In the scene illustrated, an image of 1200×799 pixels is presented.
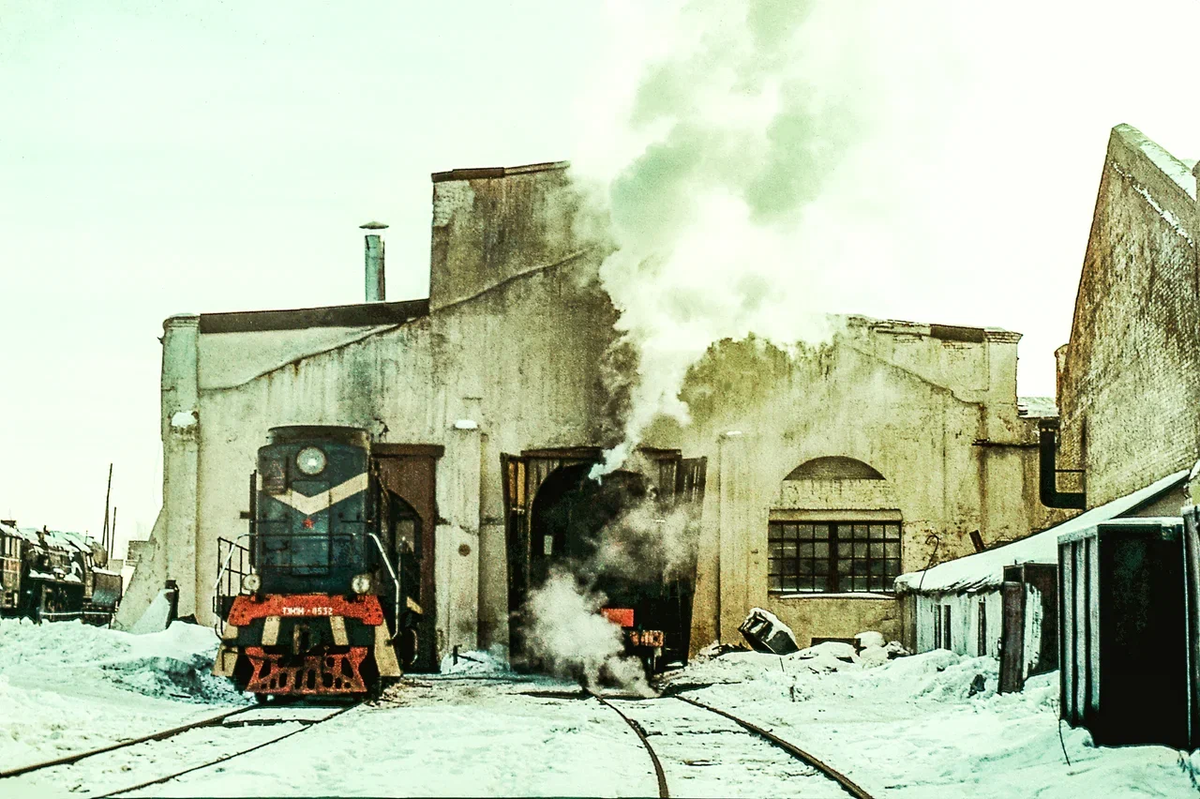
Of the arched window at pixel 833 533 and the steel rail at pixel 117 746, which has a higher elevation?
the arched window at pixel 833 533

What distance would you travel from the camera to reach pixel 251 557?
677 inches

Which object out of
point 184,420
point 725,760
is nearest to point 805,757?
point 725,760

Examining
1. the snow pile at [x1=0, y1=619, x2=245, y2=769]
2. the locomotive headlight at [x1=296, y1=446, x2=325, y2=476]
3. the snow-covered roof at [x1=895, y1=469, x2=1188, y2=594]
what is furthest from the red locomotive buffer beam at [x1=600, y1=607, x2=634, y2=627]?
the snow pile at [x1=0, y1=619, x2=245, y2=769]

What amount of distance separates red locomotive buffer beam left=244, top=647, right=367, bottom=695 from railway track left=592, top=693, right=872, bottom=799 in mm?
3128

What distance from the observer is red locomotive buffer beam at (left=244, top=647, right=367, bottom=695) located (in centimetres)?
1611

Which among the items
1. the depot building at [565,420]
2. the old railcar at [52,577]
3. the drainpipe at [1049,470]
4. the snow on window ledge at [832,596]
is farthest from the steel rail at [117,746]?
the old railcar at [52,577]

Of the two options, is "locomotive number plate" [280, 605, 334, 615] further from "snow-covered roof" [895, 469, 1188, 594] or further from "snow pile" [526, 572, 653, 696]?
"snow-covered roof" [895, 469, 1188, 594]

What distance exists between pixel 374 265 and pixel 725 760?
2144 centimetres

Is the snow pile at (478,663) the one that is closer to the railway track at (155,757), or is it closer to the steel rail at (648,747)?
the steel rail at (648,747)

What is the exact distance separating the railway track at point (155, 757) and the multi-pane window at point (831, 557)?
1342 cm

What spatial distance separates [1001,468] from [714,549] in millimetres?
5763

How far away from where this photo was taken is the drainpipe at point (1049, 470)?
→ 26047 millimetres

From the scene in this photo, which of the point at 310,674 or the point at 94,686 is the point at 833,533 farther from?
the point at 94,686

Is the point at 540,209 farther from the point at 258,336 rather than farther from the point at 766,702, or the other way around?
the point at 766,702
